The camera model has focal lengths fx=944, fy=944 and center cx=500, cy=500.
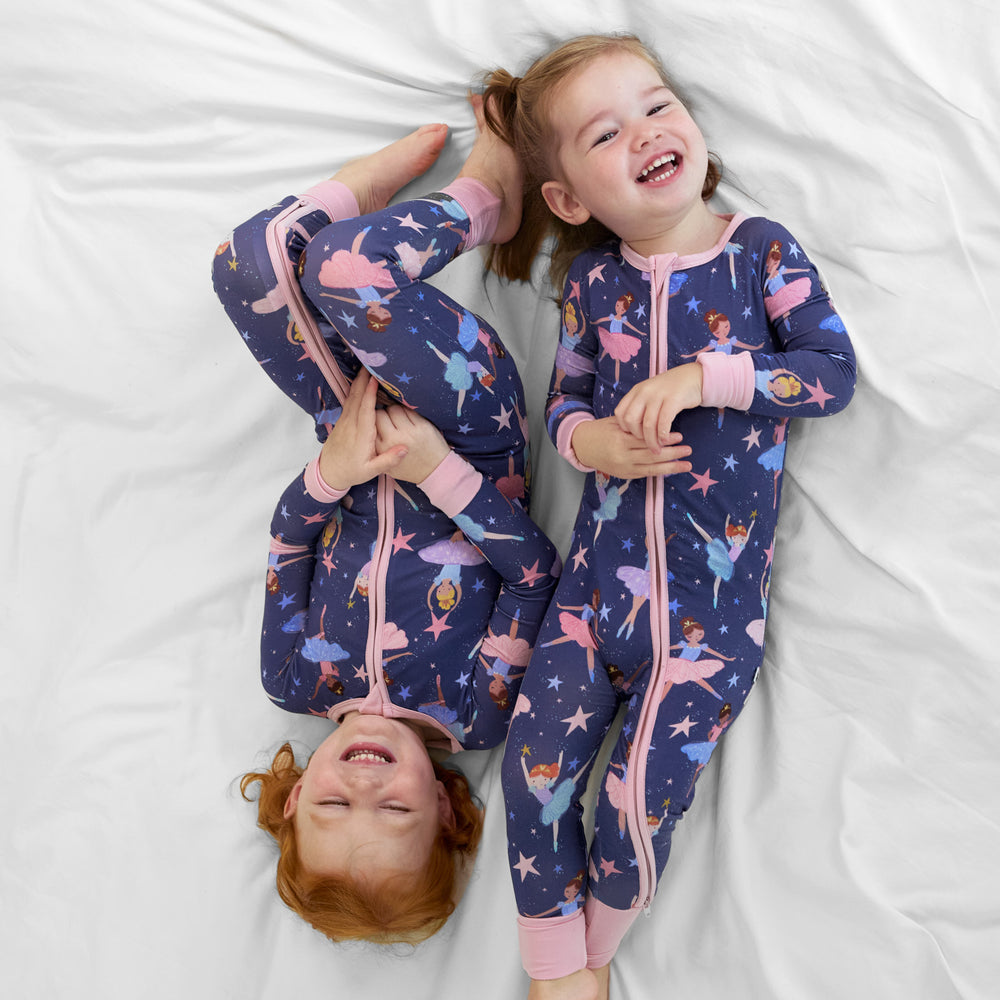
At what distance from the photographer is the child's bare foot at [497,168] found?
128 centimetres

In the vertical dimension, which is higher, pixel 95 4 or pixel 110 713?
pixel 95 4

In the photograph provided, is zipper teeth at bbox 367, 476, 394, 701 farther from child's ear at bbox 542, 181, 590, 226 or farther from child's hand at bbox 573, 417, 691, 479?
child's ear at bbox 542, 181, 590, 226

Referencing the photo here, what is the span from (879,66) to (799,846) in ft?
3.09

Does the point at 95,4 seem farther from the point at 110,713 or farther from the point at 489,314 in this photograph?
the point at 110,713

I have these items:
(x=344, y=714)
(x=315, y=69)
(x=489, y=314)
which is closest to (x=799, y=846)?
(x=344, y=714)

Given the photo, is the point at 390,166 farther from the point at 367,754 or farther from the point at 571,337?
the point at 367,754

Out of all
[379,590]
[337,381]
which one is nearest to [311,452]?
[337,381]

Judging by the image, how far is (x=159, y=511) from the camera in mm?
1410

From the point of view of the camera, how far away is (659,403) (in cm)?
108

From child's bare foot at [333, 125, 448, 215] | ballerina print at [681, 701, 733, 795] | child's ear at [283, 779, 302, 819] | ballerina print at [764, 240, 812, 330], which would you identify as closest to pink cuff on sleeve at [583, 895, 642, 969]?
ballerina print at [681, 701, 733, 795]

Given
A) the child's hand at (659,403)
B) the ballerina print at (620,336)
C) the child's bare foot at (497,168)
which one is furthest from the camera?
the child's bare foot at (497,168)

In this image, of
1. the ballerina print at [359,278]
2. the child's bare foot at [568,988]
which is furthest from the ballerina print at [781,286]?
the child's bare foot at [568,988]

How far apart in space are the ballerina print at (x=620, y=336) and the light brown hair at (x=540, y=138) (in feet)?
0.47

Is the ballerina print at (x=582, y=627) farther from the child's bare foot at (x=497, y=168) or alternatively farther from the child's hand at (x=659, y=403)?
the child's bare foot at (x=497, y=168)
